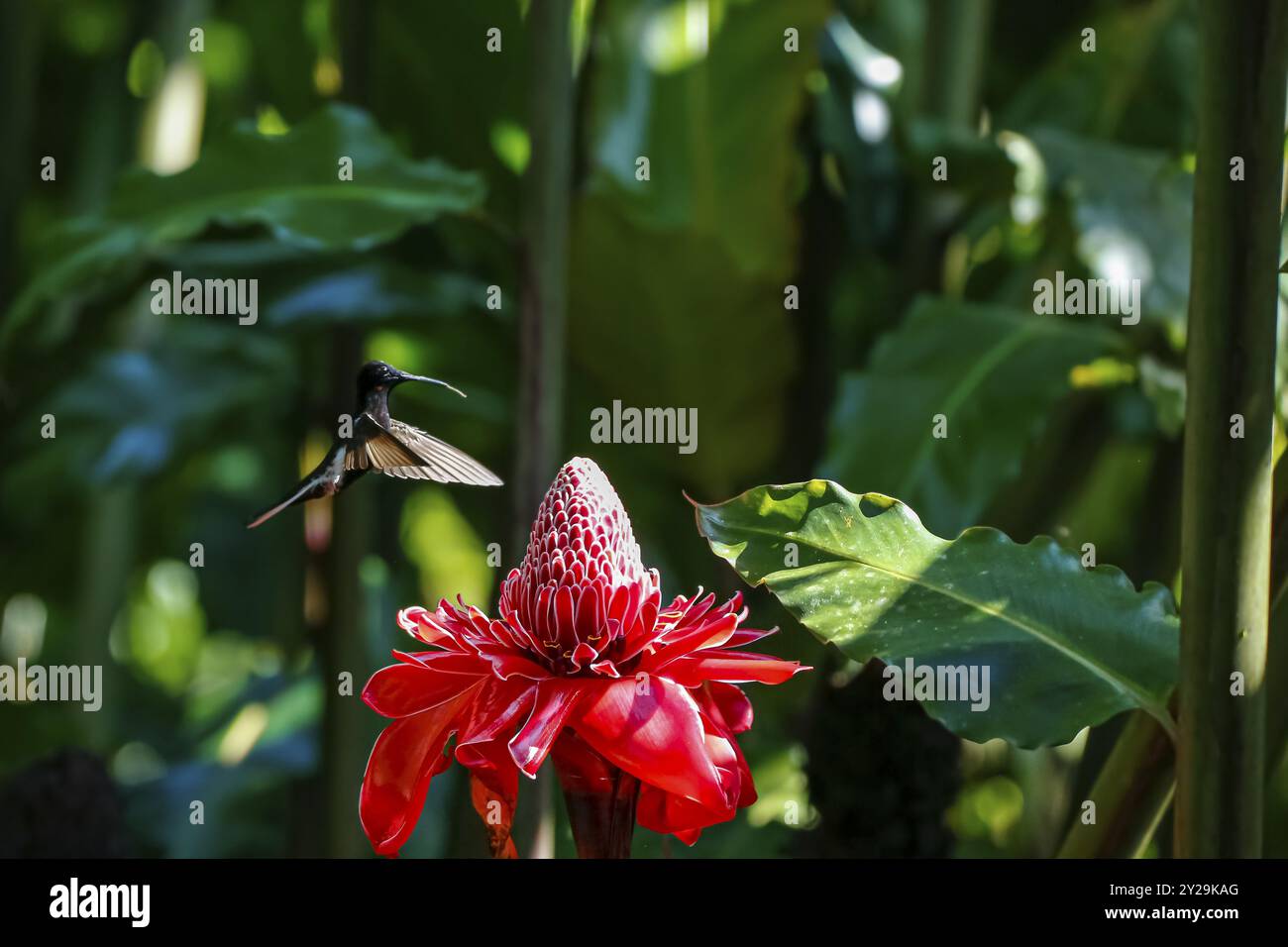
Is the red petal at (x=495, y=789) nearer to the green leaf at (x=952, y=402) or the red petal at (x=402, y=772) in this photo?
the red petal at (x=402, y=772)

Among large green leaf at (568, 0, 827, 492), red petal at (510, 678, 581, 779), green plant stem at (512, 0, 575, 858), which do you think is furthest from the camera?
large green leaf at (568, 0, 827, 492)

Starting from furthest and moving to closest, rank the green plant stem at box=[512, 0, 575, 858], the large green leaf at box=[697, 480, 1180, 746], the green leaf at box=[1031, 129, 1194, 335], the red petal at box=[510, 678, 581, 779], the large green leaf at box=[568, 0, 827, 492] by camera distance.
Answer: the large green leaf at box=[568, 0, 827, 492] < the green leaf at box=[1031, 129, 1194, 335] < the green plant stem at box=[512, 0, 575, 858] < the large green leaf at box=[697, 480, 1180, 746] < the red petal at box=[510, 678, 581, 779]

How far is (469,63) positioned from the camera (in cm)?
125

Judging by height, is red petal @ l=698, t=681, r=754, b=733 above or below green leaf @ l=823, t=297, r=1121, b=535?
below

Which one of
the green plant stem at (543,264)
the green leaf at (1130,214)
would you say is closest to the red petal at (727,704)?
the green plant stem at (543,264)

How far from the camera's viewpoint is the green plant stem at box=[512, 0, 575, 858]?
85 centimetres

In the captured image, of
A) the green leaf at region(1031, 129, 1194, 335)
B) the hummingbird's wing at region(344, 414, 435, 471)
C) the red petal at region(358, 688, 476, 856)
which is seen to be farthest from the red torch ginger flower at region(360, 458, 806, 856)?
the green leaf at region(1031, 129, 1194, 335)

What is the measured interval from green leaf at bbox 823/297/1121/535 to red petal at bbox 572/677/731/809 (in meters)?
0.50

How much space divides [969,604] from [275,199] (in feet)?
1.83

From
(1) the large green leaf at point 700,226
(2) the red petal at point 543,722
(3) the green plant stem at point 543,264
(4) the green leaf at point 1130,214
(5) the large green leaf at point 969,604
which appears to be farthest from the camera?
(1) the large green leaf at point 700,226

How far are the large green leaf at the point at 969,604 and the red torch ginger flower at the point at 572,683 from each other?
0.05 meters

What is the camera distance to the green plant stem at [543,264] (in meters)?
0.85

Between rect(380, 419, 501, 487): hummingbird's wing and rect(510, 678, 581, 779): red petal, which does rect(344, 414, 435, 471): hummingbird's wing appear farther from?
rect(510, 678, 581, 779): red petal
